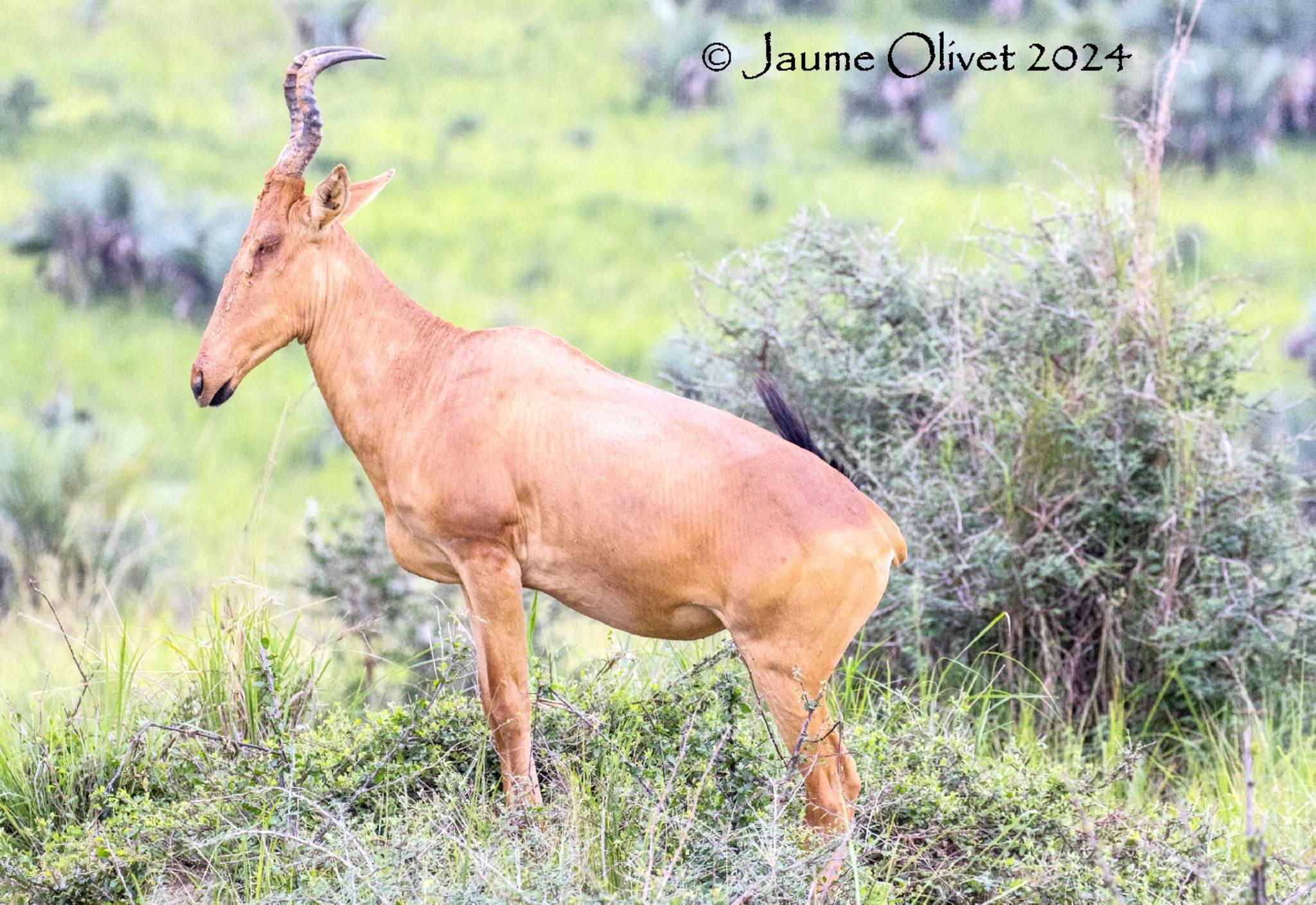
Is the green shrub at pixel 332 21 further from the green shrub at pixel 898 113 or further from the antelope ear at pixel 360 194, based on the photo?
the antelope ear at pixel 360 194

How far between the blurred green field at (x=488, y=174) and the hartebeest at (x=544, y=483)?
7.16 m

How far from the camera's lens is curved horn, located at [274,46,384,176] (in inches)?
186

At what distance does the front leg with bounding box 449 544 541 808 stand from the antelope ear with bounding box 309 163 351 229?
45.5 inches

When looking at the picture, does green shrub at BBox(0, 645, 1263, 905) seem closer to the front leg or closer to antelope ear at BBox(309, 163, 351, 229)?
the front leg

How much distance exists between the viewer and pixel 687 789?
489 cm

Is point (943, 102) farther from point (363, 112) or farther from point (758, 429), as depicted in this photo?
point (758, 429)

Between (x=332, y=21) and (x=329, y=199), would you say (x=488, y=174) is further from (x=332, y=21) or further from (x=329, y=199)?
(x=329, y=199)

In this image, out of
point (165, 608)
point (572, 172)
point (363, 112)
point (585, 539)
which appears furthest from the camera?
point (363, 112)

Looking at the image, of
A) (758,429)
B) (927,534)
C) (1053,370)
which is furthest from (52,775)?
(1053,370)

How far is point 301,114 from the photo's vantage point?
15.6 feet

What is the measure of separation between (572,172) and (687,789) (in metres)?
15.7

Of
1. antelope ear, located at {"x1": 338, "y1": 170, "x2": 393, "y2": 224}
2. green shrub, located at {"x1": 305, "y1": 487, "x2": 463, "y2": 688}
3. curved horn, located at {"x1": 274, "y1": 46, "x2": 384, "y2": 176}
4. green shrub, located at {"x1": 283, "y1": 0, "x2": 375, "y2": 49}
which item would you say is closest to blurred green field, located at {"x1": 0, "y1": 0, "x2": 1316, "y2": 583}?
green shrub, located at {"x1": 283, "y1": 0, "x2": 375, "y2": 49}

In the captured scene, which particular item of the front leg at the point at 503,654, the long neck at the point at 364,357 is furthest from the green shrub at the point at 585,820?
the long neck at the point at 364,357

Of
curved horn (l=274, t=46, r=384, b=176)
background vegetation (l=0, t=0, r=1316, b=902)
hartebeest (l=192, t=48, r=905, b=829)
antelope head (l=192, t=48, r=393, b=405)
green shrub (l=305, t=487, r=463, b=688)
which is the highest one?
curved horn (l=274, t=46, r=384, b=176)
